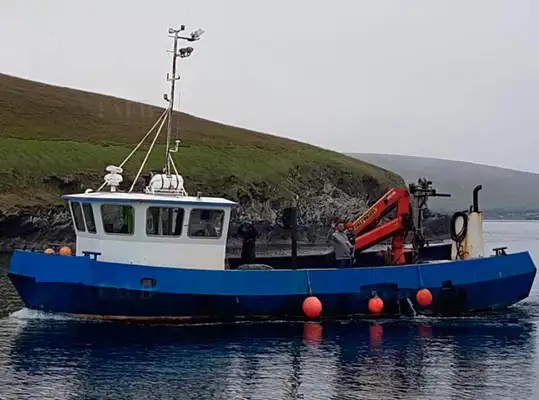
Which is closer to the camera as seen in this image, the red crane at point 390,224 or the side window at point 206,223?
the side window at point 206,223

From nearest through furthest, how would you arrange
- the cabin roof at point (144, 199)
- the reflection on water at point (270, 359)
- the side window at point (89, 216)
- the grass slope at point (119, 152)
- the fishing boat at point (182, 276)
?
1. the reflection on water at point (270, 359)
2. the fishing boat at point (182, 276)
3. the cabin roof at point (144, 199)
4. the side window at point (89, 216)
5. the grass slope at point (119, 152)

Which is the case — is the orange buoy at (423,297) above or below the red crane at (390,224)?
below

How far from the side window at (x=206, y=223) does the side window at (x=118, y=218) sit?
1491mm

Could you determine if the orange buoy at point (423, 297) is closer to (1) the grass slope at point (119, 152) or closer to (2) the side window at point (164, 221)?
(2) the side window at point (164, 221)

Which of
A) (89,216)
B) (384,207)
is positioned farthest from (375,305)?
(89,216)

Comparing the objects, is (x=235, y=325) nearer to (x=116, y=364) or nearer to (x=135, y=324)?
(x=135, y=324)

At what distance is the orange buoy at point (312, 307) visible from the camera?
66.7 feet

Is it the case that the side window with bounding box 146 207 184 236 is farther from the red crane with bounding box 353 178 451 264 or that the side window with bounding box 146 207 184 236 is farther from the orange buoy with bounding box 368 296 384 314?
the red crane with bounding box 353 178 451 264

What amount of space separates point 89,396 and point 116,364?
234cm

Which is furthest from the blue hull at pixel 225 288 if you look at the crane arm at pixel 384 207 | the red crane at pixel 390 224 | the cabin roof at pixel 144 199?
the crane arm at pixel 384 207

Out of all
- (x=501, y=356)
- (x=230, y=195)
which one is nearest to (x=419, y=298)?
(x=501, y=356)

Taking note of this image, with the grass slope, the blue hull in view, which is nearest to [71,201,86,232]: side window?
the blue hull

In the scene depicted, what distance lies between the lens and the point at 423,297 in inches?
850

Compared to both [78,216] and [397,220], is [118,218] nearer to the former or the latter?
[78,216]
